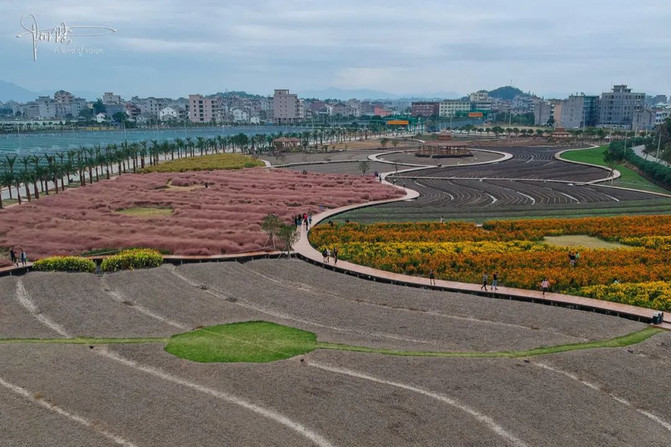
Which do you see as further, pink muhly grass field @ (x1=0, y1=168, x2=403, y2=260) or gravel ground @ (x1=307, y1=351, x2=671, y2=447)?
pink muhly grass field @ (x1=0, y1=168, x2=403, y2=260)

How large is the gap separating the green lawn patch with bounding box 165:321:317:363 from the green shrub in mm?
14178

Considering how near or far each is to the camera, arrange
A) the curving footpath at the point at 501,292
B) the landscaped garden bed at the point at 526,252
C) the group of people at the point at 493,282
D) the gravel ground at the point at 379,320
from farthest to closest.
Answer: the landscaped garden bed at the point at 526,252 → the group of people at the point at 493,282 → the curving footpath at the point at 501,292 → the gravel ground at the point at 379,320

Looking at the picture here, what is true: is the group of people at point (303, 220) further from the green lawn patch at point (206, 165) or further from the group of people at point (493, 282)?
→ the green lawn patch at point (206, 165)

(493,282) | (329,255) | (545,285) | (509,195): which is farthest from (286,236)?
(509,195)

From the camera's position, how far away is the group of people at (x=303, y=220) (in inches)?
2200

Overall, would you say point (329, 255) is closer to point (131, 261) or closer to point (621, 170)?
point (131, 261)

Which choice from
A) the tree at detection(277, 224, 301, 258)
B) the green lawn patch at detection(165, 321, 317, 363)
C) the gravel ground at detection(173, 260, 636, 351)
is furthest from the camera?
the tree at detection(277, 224, 301, 258)

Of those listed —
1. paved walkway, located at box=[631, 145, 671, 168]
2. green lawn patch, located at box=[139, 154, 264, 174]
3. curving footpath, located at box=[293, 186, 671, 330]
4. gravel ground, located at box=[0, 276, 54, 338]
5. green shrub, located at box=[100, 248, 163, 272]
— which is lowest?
gravel ground, located at box=[0, 276, 54, 338]

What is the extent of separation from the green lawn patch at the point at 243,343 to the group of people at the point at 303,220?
1012 inches

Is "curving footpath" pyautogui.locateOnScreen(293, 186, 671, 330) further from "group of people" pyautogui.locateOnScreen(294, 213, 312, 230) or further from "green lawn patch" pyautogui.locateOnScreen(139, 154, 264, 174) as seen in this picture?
"green lawn patch" pyautogui.locateOnScreen(139, 154, 264, 174)

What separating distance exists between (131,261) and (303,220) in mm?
20674

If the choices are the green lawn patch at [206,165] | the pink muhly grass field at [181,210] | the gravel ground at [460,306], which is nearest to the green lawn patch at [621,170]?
the pink muhly grass field at [181,210]

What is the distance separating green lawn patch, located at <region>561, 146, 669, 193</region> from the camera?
86.8 meters

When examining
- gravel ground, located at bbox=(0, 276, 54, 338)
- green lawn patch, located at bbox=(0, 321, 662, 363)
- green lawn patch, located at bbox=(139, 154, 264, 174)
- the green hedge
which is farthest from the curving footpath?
green lawn patch, located at bbox=(139, 154, 264, 174)
